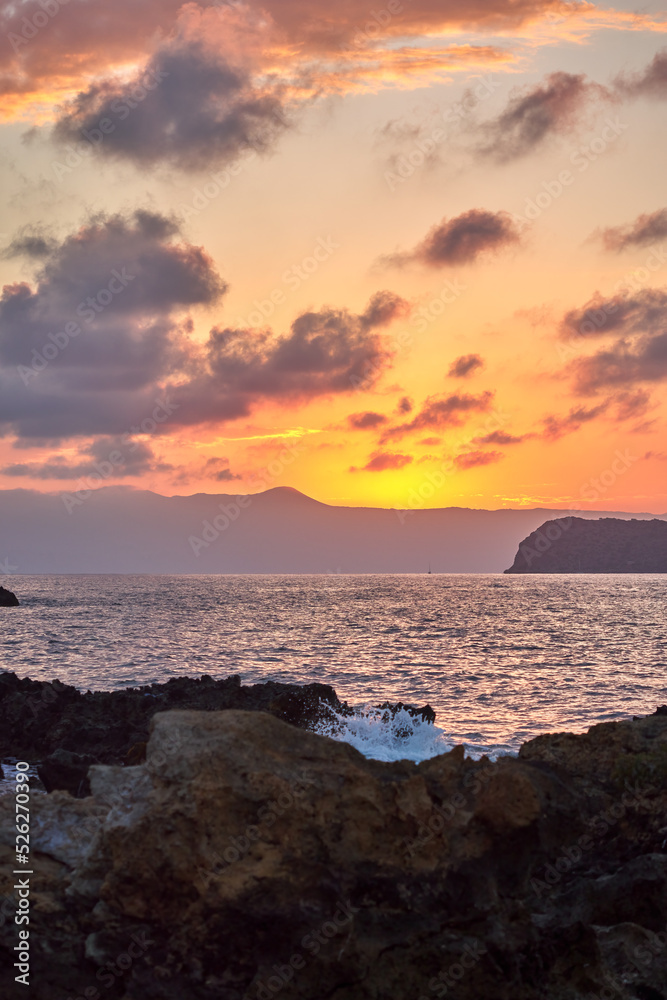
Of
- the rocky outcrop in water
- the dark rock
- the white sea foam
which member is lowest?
the white sea foam

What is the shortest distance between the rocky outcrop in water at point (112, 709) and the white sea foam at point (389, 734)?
0.36 metres

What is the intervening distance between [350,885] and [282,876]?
0.69 m

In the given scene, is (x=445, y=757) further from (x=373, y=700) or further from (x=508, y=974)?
(x=373, y=700)

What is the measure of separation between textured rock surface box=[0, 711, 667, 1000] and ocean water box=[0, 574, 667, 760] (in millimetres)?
14069

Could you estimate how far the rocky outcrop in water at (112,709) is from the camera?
70.2 feet

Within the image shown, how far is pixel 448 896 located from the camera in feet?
26.2

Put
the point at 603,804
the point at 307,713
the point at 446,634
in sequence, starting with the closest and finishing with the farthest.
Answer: the point at 603,804
the point at 307,713
the point at 446,634

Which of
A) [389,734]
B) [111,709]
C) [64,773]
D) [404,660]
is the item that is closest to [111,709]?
[111,709]

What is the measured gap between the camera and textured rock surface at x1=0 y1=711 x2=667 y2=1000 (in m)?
7.64

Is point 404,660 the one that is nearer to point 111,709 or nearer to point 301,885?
point 111,709

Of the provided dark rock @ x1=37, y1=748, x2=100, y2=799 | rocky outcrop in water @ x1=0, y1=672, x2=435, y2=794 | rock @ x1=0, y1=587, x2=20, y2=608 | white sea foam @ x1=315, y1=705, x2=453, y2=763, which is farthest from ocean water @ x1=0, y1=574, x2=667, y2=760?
rock @ x1=0, y1=587, x2=20, y2=608

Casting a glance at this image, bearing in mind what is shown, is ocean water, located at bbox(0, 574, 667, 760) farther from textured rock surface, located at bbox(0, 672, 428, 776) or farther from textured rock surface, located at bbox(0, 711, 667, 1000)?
textured rock surface, located at bbox(0, 711, 667, 1000)

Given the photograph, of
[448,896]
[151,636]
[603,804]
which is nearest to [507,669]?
[151,636]

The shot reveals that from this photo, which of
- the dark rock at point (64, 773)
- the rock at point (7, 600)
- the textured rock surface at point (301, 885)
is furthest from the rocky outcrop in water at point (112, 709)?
the rock at point (7, 600)
